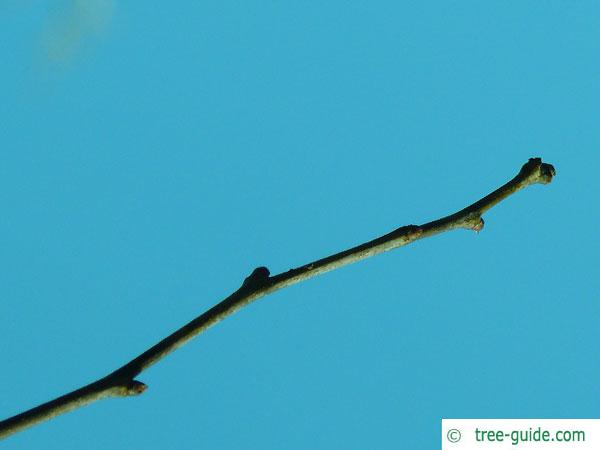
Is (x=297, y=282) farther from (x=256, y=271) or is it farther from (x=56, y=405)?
(x=56, y=405)

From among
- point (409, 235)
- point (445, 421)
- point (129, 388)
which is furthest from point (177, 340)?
point (445, 421)

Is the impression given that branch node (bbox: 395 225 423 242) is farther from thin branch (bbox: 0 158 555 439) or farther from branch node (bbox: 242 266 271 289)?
→ branch node (bbox: 242 266 271 289)

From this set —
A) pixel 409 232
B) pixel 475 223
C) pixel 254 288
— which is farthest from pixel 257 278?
pixel 475 223

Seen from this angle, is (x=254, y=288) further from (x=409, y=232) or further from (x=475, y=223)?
(x=475, y=223)

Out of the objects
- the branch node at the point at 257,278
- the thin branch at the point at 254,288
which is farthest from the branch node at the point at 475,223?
the branch node at the point at 257,278

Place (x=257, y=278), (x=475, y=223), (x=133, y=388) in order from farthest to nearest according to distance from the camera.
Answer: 1. (x=475, y=223)
2. (x=257, y=278)
3. (x=133, y=388)

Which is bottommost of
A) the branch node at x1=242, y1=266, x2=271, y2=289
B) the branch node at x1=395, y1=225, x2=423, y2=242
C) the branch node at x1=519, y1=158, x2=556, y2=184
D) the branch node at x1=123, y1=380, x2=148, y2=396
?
the branch node at x1=123, y1=380, x2=148, y2=396

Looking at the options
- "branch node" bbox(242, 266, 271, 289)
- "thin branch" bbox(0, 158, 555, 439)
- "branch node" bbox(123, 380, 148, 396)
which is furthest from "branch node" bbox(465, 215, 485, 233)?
"branch node" bbox(123, 380, 148, 396)

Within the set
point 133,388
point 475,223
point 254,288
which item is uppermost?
point 475,223
